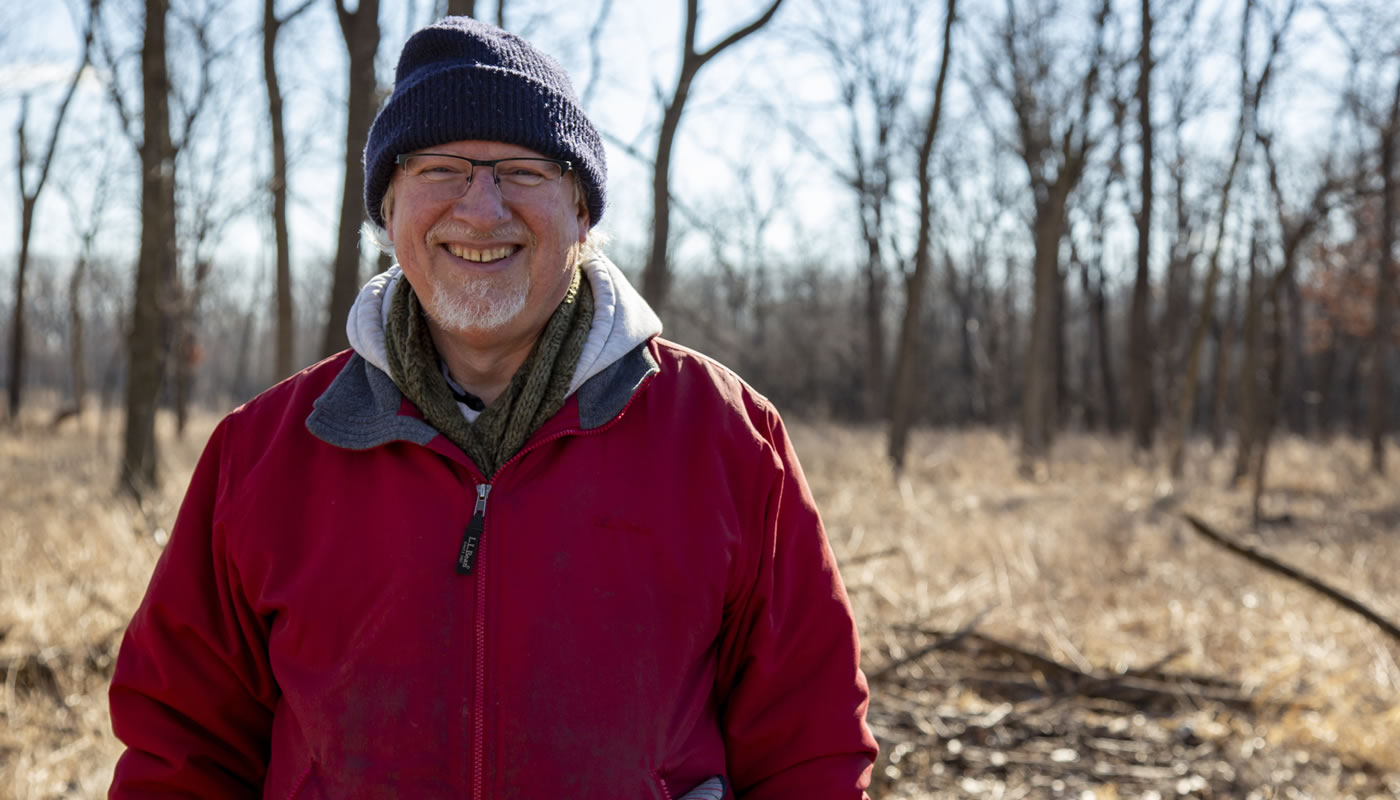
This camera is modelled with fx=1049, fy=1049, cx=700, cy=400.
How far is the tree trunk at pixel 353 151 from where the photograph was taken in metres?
5.35

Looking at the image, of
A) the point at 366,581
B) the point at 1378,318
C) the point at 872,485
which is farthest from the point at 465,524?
the point at 1378,318

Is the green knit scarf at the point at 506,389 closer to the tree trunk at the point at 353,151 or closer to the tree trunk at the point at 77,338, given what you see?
the tree trunk at the point at 353,151

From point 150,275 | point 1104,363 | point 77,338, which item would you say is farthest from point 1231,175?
point 77,338

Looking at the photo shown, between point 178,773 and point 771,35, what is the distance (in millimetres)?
11218

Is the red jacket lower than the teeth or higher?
lower

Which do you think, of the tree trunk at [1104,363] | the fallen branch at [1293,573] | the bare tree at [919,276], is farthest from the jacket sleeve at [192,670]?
the tree trunk at [1104,363]

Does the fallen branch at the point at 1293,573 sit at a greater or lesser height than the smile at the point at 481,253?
lesser

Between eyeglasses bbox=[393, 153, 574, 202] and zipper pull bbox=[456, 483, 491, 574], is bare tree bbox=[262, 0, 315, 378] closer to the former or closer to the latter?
eyeglasses bbox=[393, 153, 574, 202]

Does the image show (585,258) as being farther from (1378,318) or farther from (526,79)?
(1378,318)

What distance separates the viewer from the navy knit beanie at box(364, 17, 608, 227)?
6.35 ft

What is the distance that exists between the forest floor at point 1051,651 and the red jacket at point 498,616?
7.21ft

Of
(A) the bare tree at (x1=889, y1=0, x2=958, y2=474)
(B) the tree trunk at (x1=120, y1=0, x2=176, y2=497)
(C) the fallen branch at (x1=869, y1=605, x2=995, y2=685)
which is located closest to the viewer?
(C) the fallen branch at (x1=869, y1=605, x2=995, y2=685)

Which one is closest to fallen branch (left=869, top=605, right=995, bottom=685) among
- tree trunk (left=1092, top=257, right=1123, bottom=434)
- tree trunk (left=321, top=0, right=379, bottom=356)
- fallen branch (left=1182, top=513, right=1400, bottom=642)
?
fallen branch (left=1182, top=513, right=1400, bottom=642)

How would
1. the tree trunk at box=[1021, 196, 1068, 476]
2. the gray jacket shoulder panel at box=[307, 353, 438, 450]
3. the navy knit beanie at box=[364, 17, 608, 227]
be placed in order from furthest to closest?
the tree trunk at box=[1021, 196, 1068, 476]
the navy knit beanie at box=[364, 17, 608, 227]
the gray jacket shoulder panel at box=[307, 353, 438, 450]
